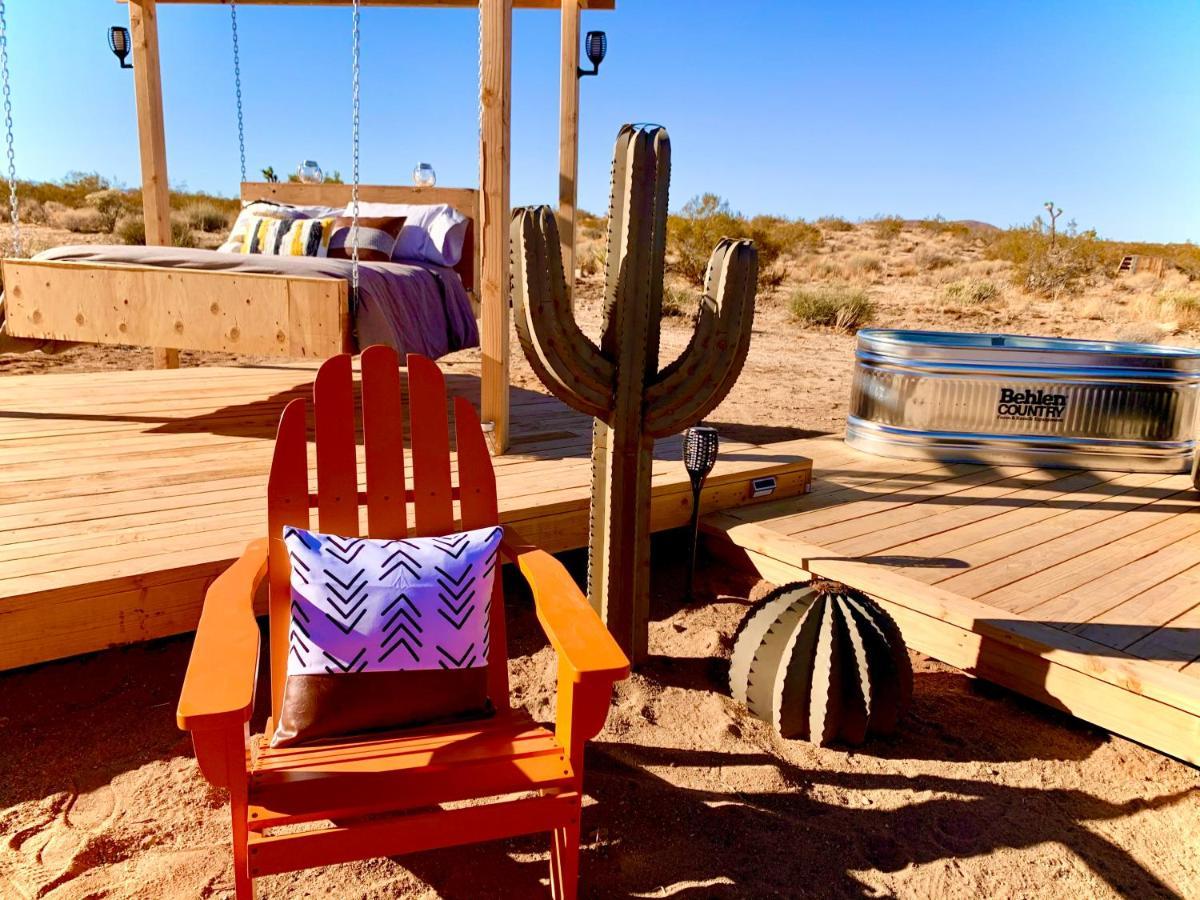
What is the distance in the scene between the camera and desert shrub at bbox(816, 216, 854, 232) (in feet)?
96.3

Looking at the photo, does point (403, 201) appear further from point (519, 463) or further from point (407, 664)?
point (407, 664)

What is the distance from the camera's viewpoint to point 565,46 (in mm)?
4969

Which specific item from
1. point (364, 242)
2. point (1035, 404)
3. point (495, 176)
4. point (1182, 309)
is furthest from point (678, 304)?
point (495, 176)

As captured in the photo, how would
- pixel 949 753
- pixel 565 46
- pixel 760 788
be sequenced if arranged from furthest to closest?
pixel 565 46 < pixel 949 753 < pixel 760 788

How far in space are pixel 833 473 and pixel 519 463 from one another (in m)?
1.80

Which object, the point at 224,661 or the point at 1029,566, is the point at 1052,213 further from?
the point at 224,661

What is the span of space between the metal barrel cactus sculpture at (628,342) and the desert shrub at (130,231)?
14.6m

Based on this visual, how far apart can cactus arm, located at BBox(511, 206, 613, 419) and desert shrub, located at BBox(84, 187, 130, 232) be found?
17.7 m

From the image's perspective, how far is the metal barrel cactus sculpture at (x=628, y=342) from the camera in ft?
7.48

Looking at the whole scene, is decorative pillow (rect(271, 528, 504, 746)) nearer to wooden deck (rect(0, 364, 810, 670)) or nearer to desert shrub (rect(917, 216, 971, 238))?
wooden deck (rect(0, 364, 810, 670))

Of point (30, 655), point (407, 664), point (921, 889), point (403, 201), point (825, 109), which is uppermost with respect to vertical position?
point (825, 109)

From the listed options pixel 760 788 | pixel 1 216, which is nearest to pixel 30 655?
pixel 760 788

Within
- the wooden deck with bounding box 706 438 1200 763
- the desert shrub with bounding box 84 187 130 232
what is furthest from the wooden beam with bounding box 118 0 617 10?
the desert shrub with bounding box 84 187 130 232

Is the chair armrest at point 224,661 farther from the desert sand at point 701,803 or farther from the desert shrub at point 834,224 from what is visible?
the desert shrub at point 834,224
